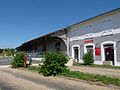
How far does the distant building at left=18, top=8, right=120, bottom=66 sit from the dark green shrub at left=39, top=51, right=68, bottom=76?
9.36 metres

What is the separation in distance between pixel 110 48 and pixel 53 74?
10866 mm

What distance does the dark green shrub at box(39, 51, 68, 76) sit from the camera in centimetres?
1373

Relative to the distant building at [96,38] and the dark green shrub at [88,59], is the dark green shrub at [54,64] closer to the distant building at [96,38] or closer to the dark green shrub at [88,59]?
the distant building at [96,38]

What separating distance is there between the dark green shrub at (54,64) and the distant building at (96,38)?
9.36m

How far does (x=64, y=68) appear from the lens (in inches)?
549

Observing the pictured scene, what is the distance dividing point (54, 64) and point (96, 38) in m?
11.9

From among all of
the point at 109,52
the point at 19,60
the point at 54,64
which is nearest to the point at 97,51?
the point at 109,52

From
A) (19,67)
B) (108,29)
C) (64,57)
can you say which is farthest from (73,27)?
(64,57)

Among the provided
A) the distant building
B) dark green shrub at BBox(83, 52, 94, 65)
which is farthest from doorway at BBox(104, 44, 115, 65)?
dark green shrub at BBox(83, 52, 94, 65)

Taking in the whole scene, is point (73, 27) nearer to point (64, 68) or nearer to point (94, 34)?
point (94, 34)

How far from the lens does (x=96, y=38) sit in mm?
24609

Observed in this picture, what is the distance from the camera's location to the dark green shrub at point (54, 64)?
1373 centimetres

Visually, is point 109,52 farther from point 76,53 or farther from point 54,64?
point 54,64

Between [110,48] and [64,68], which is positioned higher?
[110,48]
